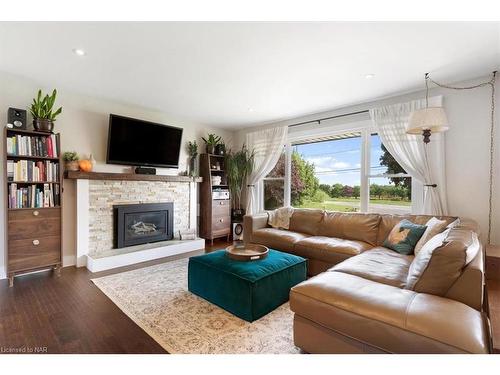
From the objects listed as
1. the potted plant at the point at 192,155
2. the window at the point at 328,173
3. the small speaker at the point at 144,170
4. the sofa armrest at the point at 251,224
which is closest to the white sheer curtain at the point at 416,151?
the window at the point at 328,173

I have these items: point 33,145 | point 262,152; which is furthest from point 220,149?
point 33,145

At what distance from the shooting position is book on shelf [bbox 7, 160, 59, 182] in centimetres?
281

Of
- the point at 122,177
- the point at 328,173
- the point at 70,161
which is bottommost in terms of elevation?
the point at 122,177

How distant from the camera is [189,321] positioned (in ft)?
6.73

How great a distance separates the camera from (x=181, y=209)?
15.3ft

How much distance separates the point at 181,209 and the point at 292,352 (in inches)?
136

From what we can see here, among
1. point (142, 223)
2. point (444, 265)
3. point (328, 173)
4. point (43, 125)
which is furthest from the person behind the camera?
point (328, 173)

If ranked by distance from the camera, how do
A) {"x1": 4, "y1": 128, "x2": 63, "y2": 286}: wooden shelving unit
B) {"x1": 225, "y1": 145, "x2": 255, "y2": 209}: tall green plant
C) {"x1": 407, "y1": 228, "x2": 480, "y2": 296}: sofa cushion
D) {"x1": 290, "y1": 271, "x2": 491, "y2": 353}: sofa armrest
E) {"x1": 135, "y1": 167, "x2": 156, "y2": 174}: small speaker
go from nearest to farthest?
{"x1": 290, "y1": 271, "x2": 491, "y2": 353}: sofa armrest → {"x1": 407, "y1": 228, "x2": 480, "y2": 296}: sofa cushion → {"x1": 4, "y1": 128, "x2": 63, "y2": 286}: wooden shelving unit → {"x1": 135, "y1": 167, "x2": 156, "y2": 174}: small speaker → {"x1": 225, "y1": 145, "x2": 255, "y2": 209}: tall green plant

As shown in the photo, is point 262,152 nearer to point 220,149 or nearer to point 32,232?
point 220,149

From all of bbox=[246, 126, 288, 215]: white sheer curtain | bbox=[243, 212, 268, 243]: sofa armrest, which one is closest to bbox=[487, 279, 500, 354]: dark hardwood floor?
bbox=[243, 212, 268, 243]: sofa armrest

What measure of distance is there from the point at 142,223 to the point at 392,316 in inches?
150

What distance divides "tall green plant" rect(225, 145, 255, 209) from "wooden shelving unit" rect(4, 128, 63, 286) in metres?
2.83

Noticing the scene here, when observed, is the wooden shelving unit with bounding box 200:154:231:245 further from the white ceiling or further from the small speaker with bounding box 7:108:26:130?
the small speaker with bounding box 7:108:26:130
